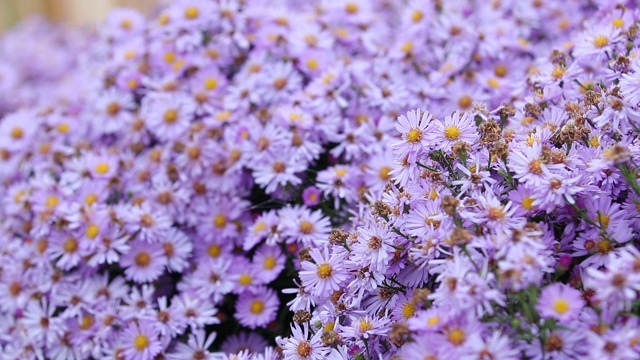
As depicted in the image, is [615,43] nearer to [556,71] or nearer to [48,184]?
[556,71]

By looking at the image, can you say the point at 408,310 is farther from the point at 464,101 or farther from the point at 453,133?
the point at 464,101

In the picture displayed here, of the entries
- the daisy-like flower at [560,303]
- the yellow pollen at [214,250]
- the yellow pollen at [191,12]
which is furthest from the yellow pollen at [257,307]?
the yellow pollen at [191,12]

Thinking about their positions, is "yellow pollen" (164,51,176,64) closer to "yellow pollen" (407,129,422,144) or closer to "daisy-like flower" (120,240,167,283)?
"daisy-like flower" (120,240,167,283)

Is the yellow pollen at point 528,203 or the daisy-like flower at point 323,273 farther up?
the yellow pollen at point 528,203

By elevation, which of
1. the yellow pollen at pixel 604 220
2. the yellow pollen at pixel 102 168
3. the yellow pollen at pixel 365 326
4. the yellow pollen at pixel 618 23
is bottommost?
the yellow pollen at pixel 102 168

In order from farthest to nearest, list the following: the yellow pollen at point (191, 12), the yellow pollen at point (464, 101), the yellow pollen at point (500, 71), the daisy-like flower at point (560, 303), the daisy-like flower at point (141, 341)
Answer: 1. the yellow pollen at point (191, 12)
2. the yellow pollen at point (500, 71)
3. the yellow pollen at point (464, 101)
4. the daisy-like flower at point (141, 341)
5. the daisy-like flower at point (560, 303)

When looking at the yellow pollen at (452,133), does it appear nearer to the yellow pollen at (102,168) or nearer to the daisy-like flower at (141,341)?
the daisy-like flower at (141,341)

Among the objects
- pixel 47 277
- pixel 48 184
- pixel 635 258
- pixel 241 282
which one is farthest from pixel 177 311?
pixel 635 258
